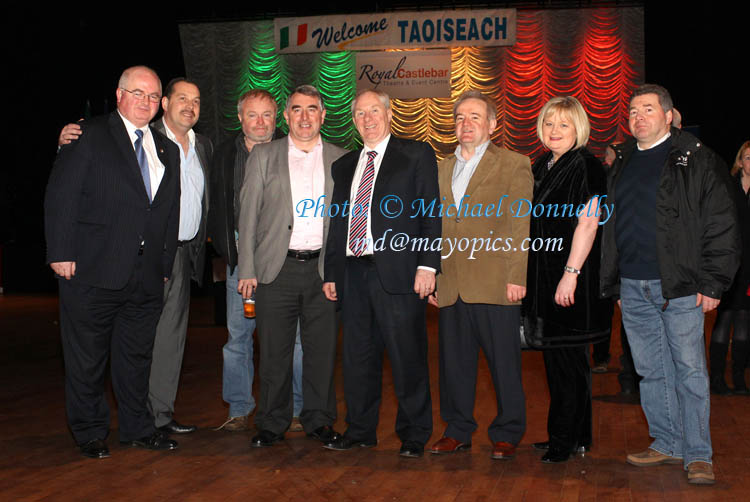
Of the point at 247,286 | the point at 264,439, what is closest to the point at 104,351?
the point at 247,286

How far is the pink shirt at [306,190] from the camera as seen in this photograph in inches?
149

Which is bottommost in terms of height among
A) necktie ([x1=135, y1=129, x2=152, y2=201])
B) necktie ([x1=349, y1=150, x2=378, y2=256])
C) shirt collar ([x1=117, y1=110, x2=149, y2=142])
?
necktie ([x1=349, y1=150, x2=378, y2=256])

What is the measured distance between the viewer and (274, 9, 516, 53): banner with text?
15.5 meters

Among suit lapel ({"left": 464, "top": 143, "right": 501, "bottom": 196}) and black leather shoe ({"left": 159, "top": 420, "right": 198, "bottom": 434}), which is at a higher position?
suit lapel ({"left": 464, "top": 143, "right": 501, "bottom": 196})

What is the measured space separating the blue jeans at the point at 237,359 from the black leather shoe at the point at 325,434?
463mm

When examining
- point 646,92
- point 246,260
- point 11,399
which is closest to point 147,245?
point 246,260

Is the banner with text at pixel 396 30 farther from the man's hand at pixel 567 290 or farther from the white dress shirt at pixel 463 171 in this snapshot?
the man's hand at pixel 567 290

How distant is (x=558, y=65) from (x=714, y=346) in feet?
38.3

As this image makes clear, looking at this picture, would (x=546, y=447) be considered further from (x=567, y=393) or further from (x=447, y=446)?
(x=447, y=446)

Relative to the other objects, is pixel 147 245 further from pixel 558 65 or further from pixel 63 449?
pixel 558 65

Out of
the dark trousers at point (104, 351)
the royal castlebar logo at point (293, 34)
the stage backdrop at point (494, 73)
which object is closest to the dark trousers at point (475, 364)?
the dark trousers at point (104, 351)

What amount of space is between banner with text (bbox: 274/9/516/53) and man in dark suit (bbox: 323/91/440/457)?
12.7 meters

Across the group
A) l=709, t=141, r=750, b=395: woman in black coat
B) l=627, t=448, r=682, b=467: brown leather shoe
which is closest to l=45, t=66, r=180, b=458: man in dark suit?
l=627, t=448, r=682, b=467: brown leather shoe

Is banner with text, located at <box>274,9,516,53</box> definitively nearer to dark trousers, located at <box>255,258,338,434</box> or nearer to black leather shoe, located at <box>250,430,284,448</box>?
dark trousers, located at <box>255,258,338,434</box>
